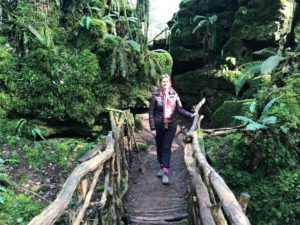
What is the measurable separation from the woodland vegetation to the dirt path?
3.35ft

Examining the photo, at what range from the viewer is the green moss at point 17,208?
7.35m

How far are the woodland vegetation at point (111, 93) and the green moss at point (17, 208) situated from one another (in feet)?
0.07

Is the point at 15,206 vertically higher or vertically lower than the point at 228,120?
lower

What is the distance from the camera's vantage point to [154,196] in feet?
25.2

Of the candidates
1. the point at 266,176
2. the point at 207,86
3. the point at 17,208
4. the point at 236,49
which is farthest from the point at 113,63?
the point at 236,49

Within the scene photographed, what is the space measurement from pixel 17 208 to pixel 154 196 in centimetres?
283

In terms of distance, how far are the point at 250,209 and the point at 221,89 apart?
10712 millimetres

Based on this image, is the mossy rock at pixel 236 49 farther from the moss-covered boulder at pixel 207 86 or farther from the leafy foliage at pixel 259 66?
the leafy foliage at pixel 259 66

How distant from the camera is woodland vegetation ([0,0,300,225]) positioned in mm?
6438

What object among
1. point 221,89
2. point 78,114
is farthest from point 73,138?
point 221,89

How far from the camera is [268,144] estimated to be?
6.35 metres

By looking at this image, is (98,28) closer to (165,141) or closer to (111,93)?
(111,93)

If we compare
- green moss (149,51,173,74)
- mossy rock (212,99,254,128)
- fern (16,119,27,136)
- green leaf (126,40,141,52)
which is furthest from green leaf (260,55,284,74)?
fern (16,119,27,136)

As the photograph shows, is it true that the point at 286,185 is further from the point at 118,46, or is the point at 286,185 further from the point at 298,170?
the point at 118,46
